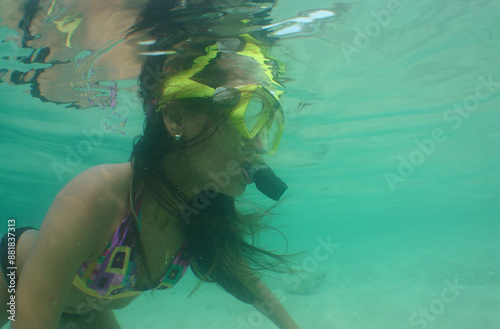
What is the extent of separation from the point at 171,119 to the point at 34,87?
35.6ft

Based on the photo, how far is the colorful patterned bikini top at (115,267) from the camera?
8.62 ft

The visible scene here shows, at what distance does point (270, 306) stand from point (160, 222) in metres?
1.77

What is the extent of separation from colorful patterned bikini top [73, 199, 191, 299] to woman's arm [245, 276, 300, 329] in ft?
5.08

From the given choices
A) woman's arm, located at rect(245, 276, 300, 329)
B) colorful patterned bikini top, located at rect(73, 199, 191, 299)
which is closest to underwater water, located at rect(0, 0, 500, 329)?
woman's arm, located at rect(245, 276, 300, 329)

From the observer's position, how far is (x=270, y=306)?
11.6 ft

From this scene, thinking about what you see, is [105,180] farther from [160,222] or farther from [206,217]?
[206,217]

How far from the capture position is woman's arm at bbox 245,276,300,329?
3.50m

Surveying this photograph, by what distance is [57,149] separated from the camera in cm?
1855

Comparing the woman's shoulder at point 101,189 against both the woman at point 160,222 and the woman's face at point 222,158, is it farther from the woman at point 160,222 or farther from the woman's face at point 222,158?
the woman's face at point 222,158

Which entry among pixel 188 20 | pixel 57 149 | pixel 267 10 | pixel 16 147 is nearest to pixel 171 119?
pixel 188 20

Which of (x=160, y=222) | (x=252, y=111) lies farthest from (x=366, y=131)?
(x=160, y=222)

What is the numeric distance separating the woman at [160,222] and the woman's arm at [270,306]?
13 mm

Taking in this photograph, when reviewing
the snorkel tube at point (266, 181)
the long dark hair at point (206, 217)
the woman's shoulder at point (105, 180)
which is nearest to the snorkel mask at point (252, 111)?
the snorkel tube at point (266, 181)

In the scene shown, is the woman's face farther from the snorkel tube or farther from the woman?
the snorkel tube
